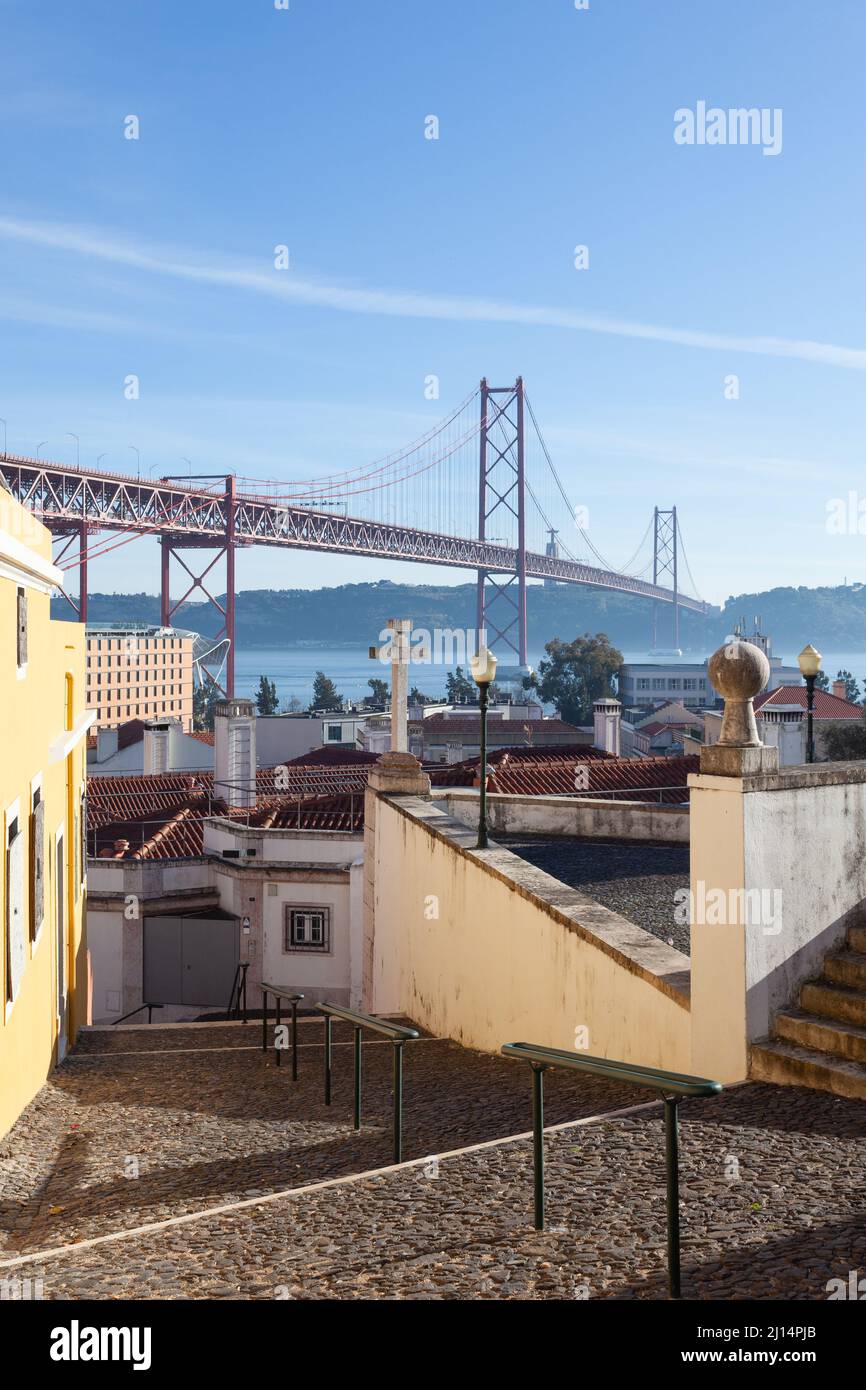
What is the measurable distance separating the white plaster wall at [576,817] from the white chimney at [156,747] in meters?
17.6

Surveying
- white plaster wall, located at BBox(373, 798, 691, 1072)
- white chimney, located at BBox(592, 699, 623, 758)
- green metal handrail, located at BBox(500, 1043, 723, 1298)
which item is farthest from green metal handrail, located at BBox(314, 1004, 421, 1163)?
white chimney, located at BBox(592, 699, 623, 758)

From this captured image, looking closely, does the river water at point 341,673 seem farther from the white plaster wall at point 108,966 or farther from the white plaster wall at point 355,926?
the white plaster wall at point 355,926

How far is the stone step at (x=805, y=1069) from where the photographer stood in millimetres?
4168

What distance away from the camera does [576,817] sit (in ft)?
34.1

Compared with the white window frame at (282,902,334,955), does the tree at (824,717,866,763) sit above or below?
above

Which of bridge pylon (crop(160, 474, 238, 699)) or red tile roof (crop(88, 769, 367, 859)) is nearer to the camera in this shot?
red tile roof (crop(88, 769, 367, 859))

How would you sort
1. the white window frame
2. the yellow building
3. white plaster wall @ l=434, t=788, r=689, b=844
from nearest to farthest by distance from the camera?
the yellow building
white plaster wall @ l=434, t=788, r=689, b=844
the white window frame

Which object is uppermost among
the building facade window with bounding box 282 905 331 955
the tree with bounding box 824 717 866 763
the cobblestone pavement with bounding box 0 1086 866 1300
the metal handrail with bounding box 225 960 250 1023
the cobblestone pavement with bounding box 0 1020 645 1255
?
the tree with bounding box 824 717 866 763

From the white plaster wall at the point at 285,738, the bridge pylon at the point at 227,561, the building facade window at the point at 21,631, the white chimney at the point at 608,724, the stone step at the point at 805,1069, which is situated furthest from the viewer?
the bridge pylon at the point at 227,561

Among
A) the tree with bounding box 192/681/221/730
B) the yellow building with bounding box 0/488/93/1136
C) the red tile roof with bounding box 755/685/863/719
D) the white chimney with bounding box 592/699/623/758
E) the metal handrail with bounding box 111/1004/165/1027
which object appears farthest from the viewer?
the tree with bounding box 192/681/221/730

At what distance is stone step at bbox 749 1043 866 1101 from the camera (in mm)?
4168

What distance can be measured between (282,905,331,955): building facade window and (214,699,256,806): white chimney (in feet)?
12.6

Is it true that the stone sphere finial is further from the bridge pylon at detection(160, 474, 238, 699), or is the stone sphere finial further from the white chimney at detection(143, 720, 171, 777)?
the bridge pylon at detection(160, 474, 238, 699)

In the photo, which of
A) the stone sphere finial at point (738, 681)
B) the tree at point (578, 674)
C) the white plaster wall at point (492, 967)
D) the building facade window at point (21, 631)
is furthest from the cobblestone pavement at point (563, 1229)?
the tree at point (578, 674)
